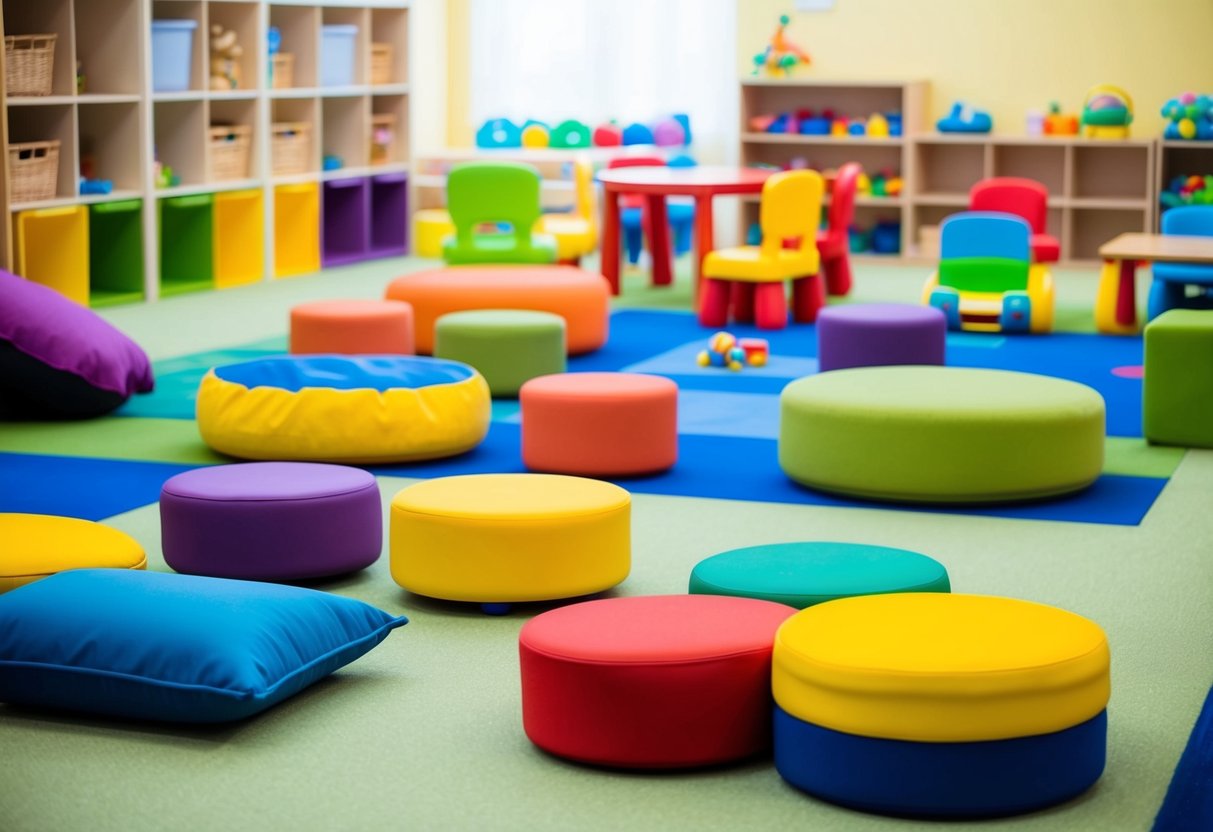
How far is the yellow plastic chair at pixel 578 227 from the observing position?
386 inches

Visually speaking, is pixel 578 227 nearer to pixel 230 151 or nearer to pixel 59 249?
pixel 230 151

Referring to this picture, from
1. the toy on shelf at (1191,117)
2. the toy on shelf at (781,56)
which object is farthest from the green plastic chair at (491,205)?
the toy on shelf at (1191,117)

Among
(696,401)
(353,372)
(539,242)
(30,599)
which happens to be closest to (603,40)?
Result: (539,242)

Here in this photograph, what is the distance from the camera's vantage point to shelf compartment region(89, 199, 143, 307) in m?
9.34

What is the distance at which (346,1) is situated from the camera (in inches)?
433

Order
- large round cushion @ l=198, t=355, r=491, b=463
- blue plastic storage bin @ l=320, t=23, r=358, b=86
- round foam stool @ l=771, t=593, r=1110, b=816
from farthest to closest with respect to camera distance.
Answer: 1. blue plastic storage bin @ l=320, t=23, r=358, b=86
2. large round cushion @ l=198, t=355, r=491, b=463
3. round foam stool @ l=771, t=593, r=1110, b=816

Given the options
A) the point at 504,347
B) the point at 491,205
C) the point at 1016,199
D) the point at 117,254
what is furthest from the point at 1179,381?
the point at 117,254

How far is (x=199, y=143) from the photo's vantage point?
9.83m

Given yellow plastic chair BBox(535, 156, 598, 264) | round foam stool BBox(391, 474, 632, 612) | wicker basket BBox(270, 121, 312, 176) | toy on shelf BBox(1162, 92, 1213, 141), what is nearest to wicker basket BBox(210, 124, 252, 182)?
wicker basket BBox(270, 121, 312, 176)

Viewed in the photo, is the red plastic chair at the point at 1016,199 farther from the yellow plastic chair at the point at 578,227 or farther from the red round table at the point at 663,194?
the yellow plastic chair at the point at 578,227

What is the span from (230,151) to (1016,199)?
14.6 feet

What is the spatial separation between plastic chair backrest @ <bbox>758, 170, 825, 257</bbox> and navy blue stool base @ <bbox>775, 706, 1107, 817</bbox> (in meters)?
5.87

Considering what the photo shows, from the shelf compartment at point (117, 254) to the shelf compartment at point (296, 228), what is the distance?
1.40m

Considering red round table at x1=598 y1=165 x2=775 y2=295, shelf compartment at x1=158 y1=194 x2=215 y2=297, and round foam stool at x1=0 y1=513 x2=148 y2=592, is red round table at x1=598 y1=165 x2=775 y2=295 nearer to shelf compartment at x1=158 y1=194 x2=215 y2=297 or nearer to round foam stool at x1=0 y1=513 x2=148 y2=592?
shelf compartment at x1=158 y1=194 x2=215 y2=297
